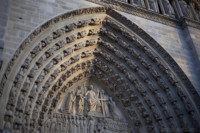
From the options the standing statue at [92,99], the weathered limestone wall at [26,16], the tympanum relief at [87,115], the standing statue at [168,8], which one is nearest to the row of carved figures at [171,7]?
the standing statue at [168,8]

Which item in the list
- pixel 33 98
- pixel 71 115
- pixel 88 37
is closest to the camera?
pixel 33 98

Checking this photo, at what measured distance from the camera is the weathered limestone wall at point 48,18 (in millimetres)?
5957

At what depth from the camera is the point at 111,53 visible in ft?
26.9

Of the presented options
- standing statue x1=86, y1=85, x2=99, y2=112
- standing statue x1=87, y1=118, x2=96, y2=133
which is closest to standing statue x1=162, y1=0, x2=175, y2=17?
standing statue x1=86, y1=85, x2=99, y2=112

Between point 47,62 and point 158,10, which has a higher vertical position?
point 158,10

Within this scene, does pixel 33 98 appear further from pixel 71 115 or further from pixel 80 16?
pixel 80 16

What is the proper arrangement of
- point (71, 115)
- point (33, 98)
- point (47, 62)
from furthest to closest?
1. point (71, 115)
2. point (47, 62)
3. point (33, 98)

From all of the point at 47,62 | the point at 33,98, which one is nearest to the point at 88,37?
the point at 47,62

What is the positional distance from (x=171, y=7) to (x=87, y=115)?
198 inches

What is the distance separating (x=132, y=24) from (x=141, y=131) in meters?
3.19

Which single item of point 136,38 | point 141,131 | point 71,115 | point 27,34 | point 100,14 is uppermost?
point 100,14

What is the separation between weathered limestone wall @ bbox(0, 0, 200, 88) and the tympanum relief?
89.1 inches

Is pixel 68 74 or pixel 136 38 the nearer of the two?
pixel 68 74

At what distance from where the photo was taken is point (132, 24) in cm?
815
